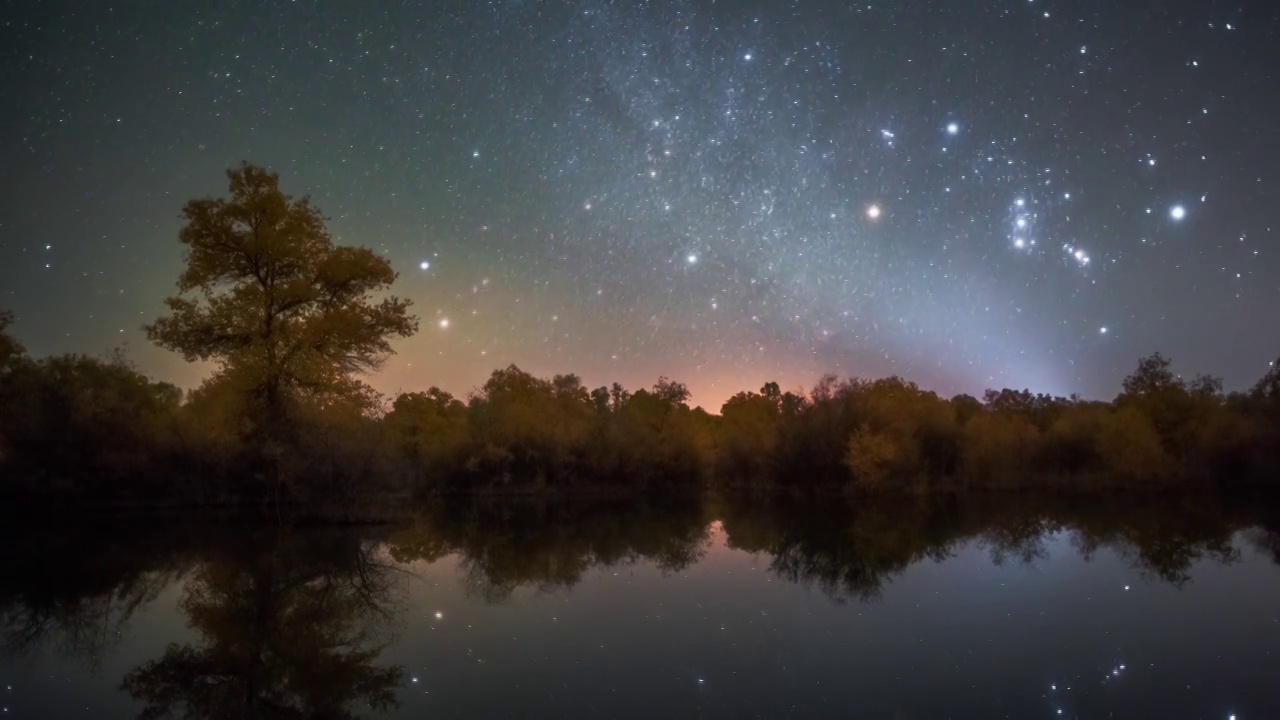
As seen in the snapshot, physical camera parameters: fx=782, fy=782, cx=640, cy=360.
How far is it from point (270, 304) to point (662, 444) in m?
28.2

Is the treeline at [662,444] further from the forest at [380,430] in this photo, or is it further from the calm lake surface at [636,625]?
the calm lake surface at [636,625]

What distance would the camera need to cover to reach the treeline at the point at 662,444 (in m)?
22.0

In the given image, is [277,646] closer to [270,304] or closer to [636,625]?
[636,625]

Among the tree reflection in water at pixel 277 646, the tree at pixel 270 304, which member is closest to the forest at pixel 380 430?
the tree at pixel 270 304

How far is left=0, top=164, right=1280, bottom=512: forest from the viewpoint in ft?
61.8

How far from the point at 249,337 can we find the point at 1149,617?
18.6 m

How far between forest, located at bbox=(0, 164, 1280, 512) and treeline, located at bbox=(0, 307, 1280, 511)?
0.09 m

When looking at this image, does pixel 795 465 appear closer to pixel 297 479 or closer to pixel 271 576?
pixel 297 479

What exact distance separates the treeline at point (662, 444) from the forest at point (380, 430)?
89mm

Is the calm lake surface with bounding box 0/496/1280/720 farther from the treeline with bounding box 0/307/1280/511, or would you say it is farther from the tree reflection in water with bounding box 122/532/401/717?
the treeline with bounding box 0/307/1280/511

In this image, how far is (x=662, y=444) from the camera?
4450 centimetres

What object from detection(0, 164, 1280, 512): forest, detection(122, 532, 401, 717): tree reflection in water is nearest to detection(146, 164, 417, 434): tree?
detection(0, 164, 1280, 512): forest

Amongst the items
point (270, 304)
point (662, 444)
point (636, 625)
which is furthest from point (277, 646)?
point (662, 444)

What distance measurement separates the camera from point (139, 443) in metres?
22.5
